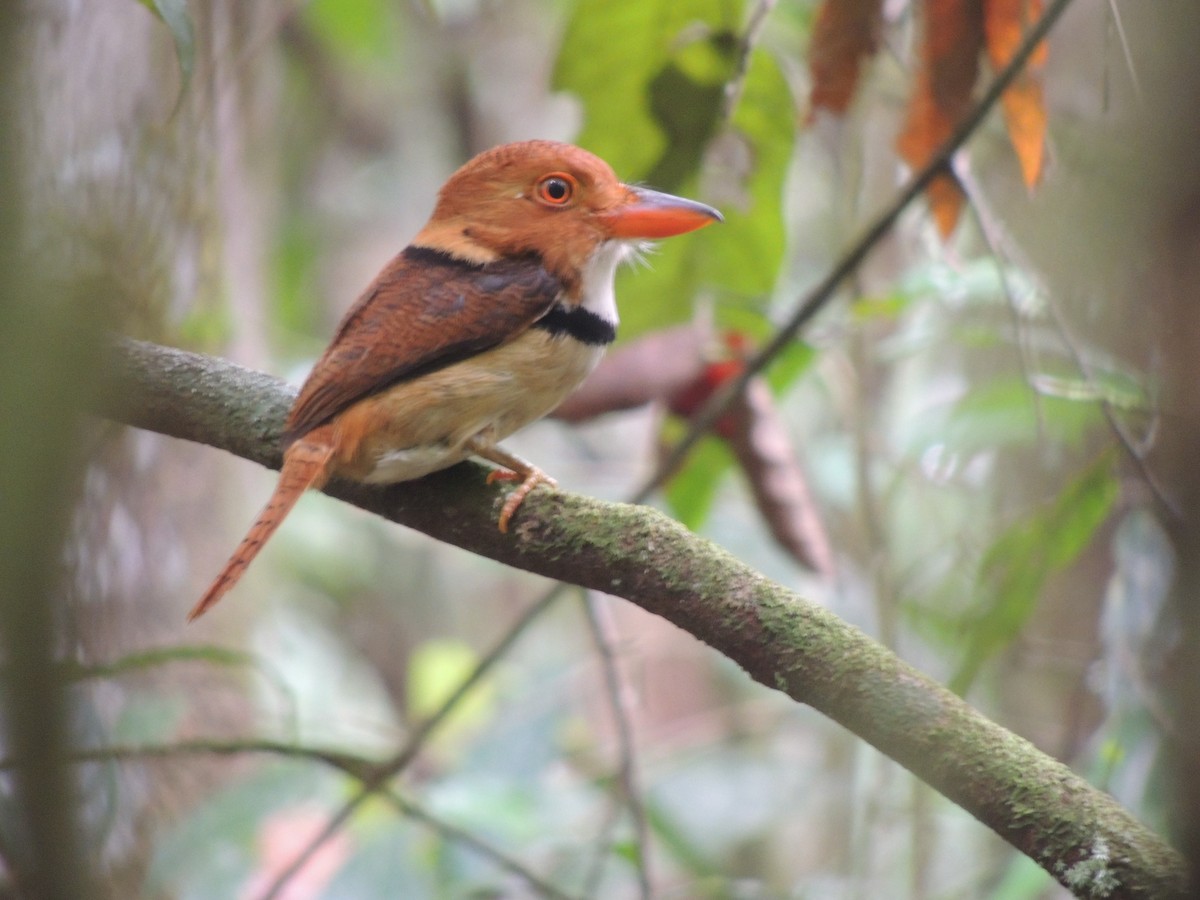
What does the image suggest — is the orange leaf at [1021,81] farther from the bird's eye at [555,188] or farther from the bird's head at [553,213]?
the bird's eye at [555,188]

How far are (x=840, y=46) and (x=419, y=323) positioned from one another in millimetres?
1035

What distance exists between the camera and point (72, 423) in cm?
83

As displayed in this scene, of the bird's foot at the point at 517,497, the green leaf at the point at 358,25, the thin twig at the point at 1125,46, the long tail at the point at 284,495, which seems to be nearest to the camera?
the thin twig at the point at 1125,46

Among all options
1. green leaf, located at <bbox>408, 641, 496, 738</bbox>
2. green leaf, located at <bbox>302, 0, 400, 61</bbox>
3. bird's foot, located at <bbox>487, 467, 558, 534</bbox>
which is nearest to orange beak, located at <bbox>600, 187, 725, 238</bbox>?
bird's foot, located at <bbox>487, 467, 558, 534</bbox>

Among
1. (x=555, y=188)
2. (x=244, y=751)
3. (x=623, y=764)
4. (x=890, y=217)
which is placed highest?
(x=890, y=217)

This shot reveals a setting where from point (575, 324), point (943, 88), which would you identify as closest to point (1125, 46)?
point (943, 88)

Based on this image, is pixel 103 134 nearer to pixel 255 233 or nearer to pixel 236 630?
pixel 236 630

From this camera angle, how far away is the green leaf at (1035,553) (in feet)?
7.75

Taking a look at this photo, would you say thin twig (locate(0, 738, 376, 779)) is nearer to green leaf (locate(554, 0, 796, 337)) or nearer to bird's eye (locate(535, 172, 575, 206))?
bird's eye (locate(535, 172, 575, 206))

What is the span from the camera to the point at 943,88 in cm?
246

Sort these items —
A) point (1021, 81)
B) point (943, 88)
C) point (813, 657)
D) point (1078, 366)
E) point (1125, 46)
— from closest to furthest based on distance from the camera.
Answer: point (813, 657), point (1125, 46), point (1078, 366), point (1021, 81), point (943, 88)

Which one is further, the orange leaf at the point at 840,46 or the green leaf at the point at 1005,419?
the green leaf at the point at 1005,419

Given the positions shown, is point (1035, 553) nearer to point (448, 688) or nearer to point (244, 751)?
point (244, 751)

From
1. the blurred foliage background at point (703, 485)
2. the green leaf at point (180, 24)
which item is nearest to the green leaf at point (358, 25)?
the blurred foliage background at point (703, 485)
